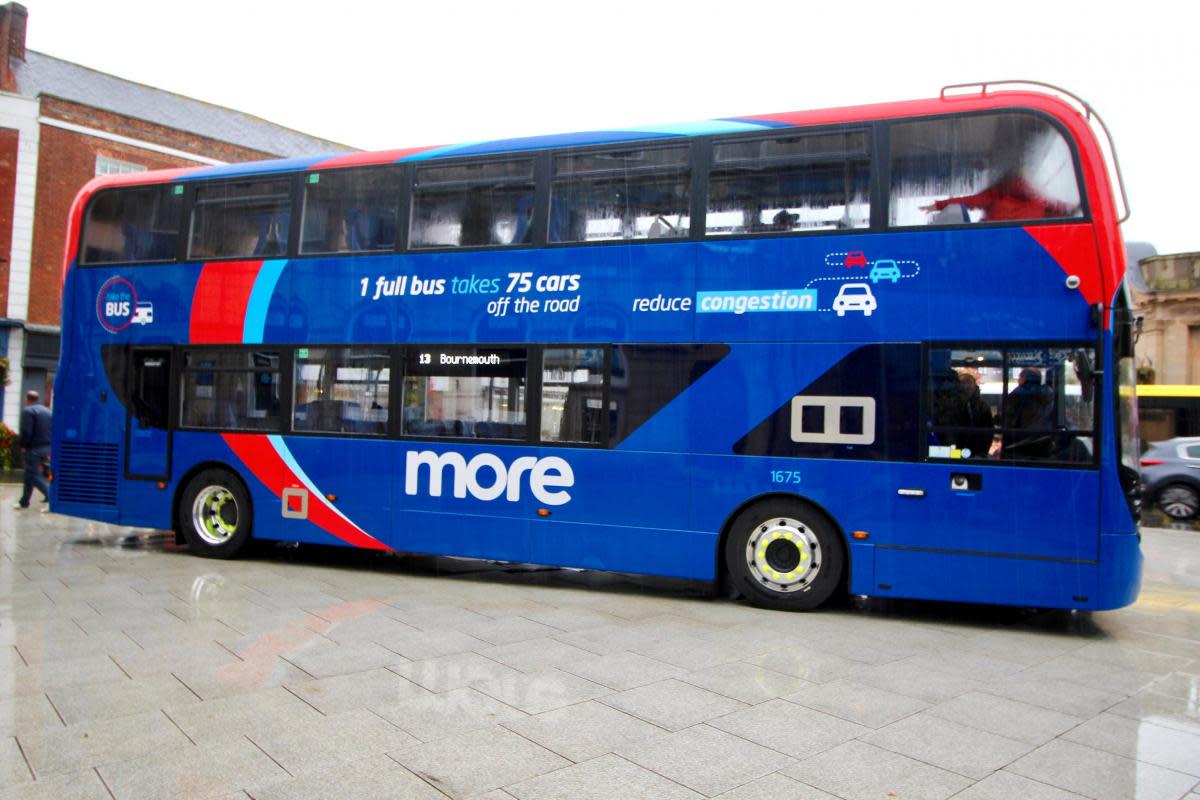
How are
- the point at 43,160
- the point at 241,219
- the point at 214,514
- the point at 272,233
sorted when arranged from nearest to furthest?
the point at 272,233 < the point at 241,219 < the point at 214,514 < the point at 43,160

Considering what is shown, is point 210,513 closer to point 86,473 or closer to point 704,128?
point 86,473

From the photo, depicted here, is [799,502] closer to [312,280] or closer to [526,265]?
[526,265]

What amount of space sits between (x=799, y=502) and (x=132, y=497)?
7.48 m

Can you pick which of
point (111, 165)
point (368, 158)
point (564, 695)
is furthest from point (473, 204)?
point (111, 165)

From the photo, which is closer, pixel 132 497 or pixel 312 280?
pixel 312 280

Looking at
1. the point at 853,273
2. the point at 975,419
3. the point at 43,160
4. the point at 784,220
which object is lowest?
the point at 975,419

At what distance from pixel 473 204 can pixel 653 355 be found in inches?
93.9

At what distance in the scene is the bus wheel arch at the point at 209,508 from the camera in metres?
9.67

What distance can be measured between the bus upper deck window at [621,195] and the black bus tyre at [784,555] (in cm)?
261

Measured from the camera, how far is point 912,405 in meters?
7.14

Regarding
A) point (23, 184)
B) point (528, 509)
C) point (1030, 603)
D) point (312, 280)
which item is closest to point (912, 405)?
point (1030, 603)

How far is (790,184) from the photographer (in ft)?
24.6

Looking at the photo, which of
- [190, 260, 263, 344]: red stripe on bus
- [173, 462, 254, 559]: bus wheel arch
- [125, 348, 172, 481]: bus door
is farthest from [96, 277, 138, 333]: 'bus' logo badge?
[173, 462, 254, 559]: bus wheel arch

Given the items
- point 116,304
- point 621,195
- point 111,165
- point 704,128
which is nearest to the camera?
→ point 704,128
